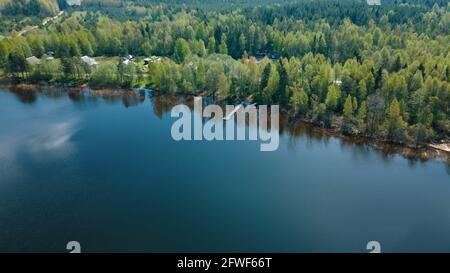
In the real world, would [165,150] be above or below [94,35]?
below

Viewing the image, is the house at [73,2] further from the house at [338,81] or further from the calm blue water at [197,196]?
the house at [338,81]

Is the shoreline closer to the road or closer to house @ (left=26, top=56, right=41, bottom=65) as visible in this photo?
house @ (left=26, top=56, right=41, bottom=65)

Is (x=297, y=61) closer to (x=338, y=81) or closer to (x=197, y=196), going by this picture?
(x=338, y=81)

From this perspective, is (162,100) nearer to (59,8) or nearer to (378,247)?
(378,247)

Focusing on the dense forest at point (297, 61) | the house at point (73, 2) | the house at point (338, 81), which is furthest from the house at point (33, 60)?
the house at point (73, 2)
